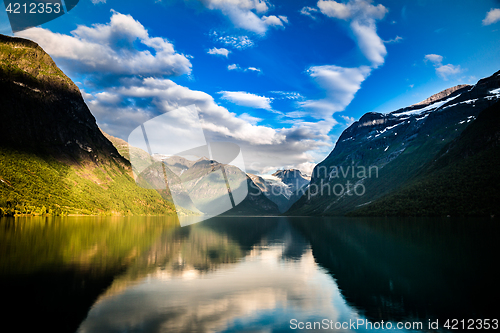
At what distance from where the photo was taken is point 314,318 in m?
15.6

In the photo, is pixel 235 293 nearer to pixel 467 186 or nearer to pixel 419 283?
pixel 419 283

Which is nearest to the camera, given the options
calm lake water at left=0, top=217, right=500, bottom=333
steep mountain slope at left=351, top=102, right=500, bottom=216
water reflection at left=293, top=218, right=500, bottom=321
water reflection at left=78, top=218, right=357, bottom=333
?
water reflection at left=78, top=218, right=357, bottom=333

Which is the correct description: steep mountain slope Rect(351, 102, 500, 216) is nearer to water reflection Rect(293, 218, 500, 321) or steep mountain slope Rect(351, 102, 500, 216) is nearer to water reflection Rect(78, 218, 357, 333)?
water reflection Rect(293, 218, 500, 321)

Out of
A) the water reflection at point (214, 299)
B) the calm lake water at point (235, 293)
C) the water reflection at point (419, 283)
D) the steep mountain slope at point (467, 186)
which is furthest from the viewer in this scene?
the steep mountain slope at point (467, 186)

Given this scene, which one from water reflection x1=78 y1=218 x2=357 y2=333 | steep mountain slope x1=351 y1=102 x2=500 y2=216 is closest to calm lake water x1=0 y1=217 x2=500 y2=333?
water reflection x1=78 y1=218 x2=357 y2=333

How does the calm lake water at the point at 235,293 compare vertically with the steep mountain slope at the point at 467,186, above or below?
below

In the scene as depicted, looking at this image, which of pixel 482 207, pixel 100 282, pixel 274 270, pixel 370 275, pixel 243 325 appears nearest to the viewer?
pixel 243 325

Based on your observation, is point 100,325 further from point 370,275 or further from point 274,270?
point 370,275

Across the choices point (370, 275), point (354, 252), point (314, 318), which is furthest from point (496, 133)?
point (314, 318)

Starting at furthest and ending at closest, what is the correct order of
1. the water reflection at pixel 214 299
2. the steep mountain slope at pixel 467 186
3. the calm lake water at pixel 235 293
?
1. the steep mountain slope at pixel 467 186
2. the calm lake water at pixel 235 293
3. the water reflection at pixel 214 299

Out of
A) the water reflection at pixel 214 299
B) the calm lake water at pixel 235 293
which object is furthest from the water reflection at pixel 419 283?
the water reflection at pixel 214 299

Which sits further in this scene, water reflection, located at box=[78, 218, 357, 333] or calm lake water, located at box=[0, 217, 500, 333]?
calm lake water, located at box=[0, 217, 500, 333]

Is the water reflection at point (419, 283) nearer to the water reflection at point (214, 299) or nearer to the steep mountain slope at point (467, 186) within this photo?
the water reflection at point (214, 299)

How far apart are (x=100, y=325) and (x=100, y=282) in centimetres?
941
